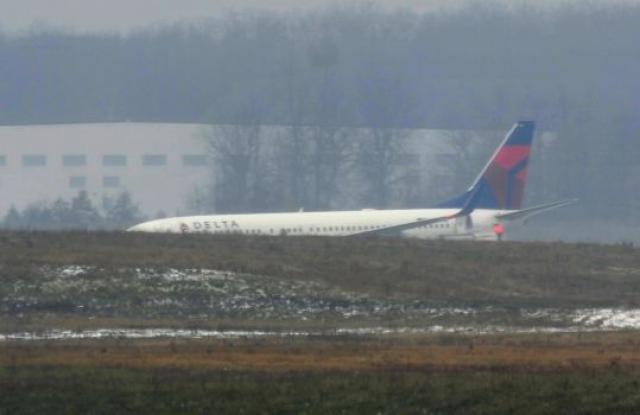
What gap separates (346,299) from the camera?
42000 mm

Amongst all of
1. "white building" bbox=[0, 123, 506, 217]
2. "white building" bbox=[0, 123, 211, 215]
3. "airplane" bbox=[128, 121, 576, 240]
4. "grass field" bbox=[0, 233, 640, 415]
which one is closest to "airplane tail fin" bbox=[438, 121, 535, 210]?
"airplane" bbox=[128, 121, 576, 240]

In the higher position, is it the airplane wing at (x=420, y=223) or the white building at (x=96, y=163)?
the white building at (x=96, y=163)

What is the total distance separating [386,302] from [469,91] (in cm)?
7741

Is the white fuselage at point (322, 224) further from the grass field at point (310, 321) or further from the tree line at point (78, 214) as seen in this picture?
the tree line at point (78, 214)

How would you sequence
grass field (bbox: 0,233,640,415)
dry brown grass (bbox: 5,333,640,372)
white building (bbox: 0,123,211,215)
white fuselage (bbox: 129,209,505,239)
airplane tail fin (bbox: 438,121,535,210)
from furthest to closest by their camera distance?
white building (bbox: 0,123,211,215) < airplane tail fin (bbox: 438,121,535,210) < white fuselage (bbox: 129,209,505,239) < dry brown grass (bbox: 5,333,640,372) < grass field (bbox: 0,233,640,415)

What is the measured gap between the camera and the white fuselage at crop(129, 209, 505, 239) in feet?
207

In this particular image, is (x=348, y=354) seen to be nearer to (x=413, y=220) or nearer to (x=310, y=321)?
(x=310, y=321)

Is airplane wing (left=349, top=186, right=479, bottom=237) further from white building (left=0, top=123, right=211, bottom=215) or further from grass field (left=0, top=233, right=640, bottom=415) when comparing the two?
white building (left=0, top=123, right=211, bottom=215)

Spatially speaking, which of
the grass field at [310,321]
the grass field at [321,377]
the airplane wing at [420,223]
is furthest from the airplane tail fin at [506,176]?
the grass field at [321,377]

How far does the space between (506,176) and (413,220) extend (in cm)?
749

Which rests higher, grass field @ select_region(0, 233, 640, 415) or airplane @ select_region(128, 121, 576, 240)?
airplane @ select_region(128, 121, 576, 240)

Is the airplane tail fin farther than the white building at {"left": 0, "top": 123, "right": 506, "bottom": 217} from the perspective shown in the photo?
No

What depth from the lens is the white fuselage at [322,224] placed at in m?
63.2

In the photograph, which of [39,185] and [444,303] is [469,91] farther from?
[444,303]
